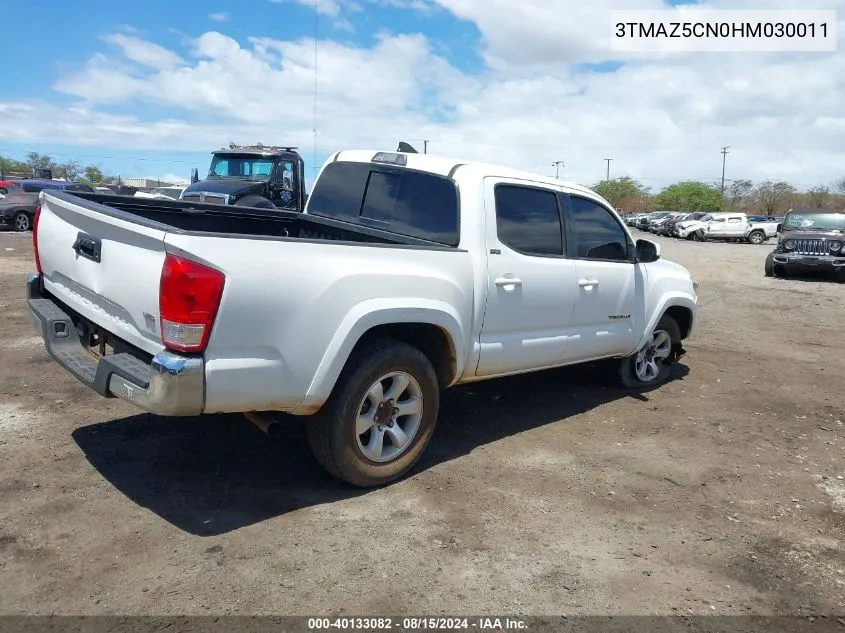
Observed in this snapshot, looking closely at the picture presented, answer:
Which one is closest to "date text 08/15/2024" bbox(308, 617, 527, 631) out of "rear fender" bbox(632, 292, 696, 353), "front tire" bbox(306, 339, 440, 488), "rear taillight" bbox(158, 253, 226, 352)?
"front tire" bbox(306, 339, 440, 488)

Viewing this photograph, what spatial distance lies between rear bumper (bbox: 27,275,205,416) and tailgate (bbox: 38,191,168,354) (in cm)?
12

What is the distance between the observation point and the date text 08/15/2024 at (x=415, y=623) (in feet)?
8.95

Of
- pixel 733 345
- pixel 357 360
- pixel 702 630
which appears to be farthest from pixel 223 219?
pixel 733 345

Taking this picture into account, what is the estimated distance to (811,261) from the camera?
1659cm

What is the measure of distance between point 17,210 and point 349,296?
22.4 meters

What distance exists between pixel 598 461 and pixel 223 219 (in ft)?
10.7

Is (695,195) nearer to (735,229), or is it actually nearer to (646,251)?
(735,229)

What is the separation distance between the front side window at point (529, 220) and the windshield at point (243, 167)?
39.2 feet

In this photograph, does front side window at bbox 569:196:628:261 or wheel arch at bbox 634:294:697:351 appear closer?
front side window at bbox 569:196:628:261

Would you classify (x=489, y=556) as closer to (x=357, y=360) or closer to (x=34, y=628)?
(x=357, y=360)

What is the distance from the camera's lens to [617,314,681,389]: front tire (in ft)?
20.8

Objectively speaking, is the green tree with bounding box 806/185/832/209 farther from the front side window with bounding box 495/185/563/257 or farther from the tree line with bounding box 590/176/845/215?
the front side window with bounding box 495/185/563/257

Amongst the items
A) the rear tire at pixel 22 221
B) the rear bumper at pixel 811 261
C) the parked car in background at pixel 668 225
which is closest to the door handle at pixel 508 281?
the rear bumper at pixel 811 261

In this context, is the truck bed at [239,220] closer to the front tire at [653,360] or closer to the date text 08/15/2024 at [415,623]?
the date text 08/15/2024 at [415,623]
